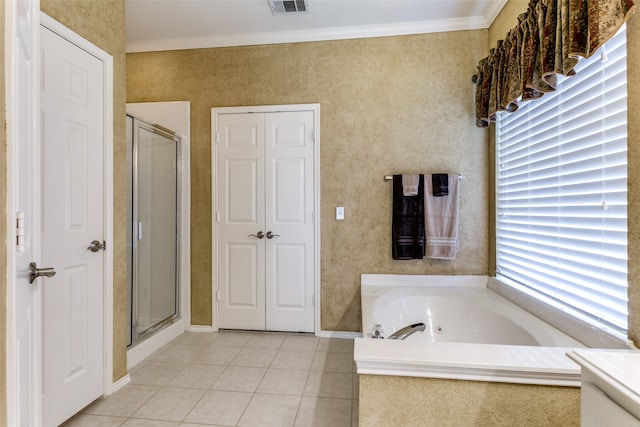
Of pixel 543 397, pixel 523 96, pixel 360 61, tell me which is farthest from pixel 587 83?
pixel 360 61

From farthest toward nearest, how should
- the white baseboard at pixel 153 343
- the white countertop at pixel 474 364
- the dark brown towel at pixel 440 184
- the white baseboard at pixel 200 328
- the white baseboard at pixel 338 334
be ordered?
the white baseboard at pixel 200 328
the white baseboard at pixel 338 334
the dark brown towel at pixel 440 184
the white baseboard at pixel 153 343
the white countertop at pixel 474 364

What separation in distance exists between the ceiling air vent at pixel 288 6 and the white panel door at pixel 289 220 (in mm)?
779

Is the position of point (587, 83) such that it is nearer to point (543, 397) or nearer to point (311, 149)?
point (543, 397)

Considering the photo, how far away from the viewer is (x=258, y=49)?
9.45 feet

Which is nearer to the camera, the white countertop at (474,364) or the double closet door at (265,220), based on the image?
the white countertop at (474,364)

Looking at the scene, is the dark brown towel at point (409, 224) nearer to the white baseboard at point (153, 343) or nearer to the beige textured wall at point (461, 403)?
the beige textured wall at point (461, 403)

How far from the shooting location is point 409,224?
2.66 meters

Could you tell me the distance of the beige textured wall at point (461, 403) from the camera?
1.06m

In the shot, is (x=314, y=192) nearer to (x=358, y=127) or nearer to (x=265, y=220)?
(x=265, y=220)

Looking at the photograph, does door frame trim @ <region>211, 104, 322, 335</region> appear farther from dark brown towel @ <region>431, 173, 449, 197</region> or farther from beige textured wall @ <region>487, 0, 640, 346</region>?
beige textured wall @ <region>487, 0, 640, 346</region>

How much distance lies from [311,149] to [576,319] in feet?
7.06

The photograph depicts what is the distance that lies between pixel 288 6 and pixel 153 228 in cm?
210

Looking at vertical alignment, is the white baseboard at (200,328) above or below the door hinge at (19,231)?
below

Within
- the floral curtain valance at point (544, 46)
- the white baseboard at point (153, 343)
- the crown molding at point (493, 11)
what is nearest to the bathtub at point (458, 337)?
the floral curtain valance at point (544, 46)
